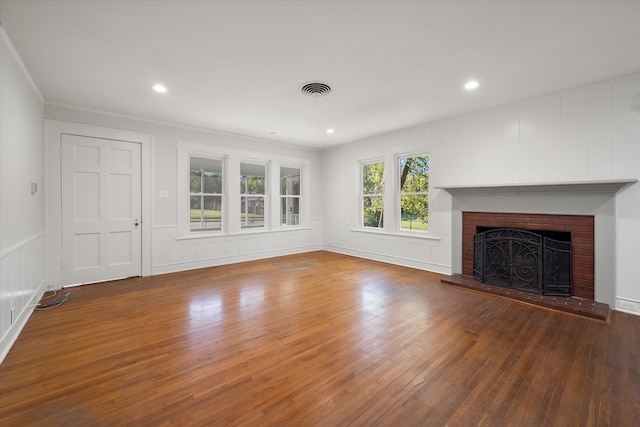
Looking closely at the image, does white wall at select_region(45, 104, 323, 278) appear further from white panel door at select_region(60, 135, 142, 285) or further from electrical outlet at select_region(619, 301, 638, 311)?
electrical outlet at select_region(619, 301, 638, 311)

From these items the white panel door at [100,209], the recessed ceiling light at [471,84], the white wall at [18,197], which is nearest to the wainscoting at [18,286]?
the white wall at [18,197]

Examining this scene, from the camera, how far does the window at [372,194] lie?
6082 mm

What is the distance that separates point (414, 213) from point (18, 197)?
556 centimetres

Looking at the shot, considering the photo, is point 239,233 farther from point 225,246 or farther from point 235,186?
point 235,186

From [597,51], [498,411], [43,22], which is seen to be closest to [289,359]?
[498,411]

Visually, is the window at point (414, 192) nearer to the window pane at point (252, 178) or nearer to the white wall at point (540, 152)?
the white wall at point (540, 152)

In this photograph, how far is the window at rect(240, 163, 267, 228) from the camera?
606cm

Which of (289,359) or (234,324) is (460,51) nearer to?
(289,359)

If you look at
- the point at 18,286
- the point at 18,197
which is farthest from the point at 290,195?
the point at 18,286

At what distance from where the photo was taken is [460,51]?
2658 millimetres

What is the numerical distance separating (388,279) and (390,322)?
67.4 inches

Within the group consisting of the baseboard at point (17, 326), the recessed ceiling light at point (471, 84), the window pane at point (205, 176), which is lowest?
the baseboard at point (17, 326)

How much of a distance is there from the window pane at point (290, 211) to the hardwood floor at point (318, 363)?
10.8 feet

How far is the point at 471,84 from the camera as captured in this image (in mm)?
3391
